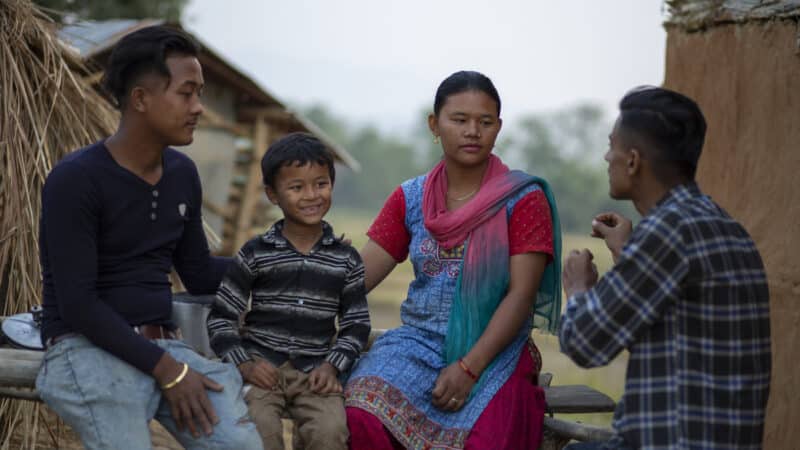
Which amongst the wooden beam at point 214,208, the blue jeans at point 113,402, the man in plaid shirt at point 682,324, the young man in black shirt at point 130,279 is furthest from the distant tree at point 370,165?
the man in plaid shirt at point 682,324

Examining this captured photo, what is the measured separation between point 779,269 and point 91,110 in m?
3.79

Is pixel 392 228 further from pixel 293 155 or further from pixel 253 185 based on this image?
pixel 253 185

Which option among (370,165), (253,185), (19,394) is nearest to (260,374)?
(19,394)

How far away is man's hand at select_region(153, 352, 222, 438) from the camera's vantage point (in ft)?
10.6

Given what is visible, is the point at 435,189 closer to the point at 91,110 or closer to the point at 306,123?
the point at 91,110

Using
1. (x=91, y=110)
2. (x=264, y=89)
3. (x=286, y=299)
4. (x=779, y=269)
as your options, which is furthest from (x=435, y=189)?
(x=264, y=89)

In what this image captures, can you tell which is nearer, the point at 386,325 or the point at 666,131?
the point at 666,131

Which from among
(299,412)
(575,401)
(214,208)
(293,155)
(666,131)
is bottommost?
(214,208)

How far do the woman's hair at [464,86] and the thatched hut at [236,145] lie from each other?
9.25 metres

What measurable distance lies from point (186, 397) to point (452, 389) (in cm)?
97

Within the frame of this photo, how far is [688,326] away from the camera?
9.20 feet

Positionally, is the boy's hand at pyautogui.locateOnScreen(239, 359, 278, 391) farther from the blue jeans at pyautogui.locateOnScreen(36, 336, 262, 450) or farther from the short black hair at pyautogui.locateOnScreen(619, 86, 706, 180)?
the short black hair at pyautogui.locateOnScreen(619, 86, 706, 180)

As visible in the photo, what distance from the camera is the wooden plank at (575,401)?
3.91 m

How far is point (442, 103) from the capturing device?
383 centimetres
